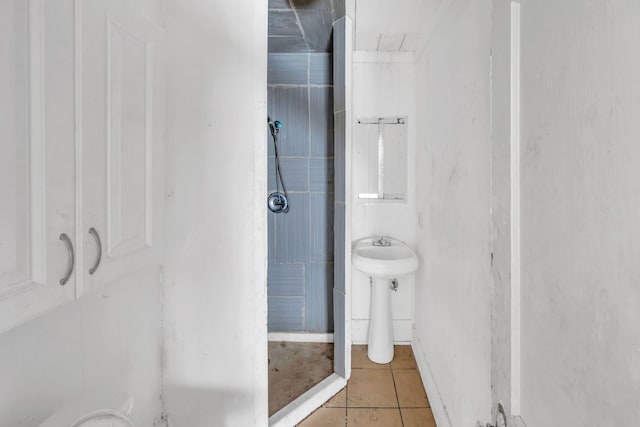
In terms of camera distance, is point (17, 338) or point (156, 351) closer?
point (17, 338)

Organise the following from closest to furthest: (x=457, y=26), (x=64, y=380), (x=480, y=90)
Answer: (x=64, y=380) < (x=480, y=90) < (x=457, y=26)

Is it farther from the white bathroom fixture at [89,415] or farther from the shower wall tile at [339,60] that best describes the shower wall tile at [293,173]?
the white bathroom fixture at [89,415]

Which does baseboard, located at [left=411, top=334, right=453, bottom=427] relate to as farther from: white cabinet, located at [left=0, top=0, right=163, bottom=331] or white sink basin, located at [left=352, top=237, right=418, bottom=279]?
white cabinet, located at [left=0, top=0, right=163, bottom=331]

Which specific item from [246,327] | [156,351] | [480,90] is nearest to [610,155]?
[480,90]

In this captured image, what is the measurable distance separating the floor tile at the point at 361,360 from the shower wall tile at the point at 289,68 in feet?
6.89

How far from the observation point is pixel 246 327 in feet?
3.79

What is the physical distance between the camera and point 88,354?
84 cm

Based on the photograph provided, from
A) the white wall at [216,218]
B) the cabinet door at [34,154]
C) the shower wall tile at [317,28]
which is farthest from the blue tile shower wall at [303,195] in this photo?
the cabinet door at [34,154]

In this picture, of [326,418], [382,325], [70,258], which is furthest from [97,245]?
[382,325]

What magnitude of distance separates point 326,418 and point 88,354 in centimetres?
123

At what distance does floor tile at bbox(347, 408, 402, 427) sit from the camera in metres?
1.50

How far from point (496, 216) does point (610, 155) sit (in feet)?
0.85

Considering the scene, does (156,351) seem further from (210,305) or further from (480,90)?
(480,90)

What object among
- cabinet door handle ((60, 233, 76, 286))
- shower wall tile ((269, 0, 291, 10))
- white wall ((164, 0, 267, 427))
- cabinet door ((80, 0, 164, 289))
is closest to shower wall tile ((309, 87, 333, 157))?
shower wall tile ((269, 0, 291, 10))
